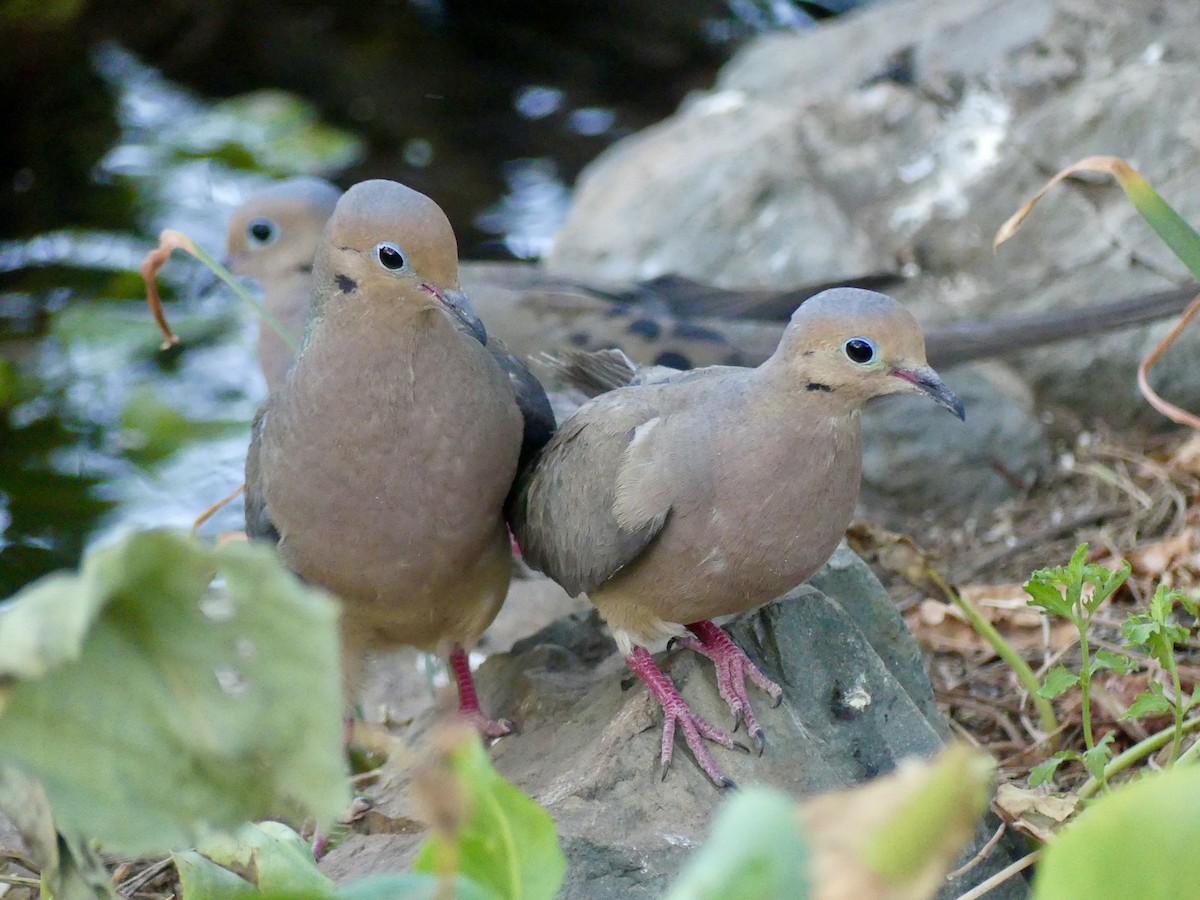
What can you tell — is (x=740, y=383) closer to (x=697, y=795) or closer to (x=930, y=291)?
(x=697, y=795)

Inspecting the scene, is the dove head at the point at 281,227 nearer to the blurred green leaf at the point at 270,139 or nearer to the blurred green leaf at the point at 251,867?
the blurred green leaf at the point at 251,867

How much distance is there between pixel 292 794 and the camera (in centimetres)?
→ 156

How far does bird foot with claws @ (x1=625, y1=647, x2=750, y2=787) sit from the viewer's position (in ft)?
8.86

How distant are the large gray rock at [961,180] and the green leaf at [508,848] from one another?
3588mm

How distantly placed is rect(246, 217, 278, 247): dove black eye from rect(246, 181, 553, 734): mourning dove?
1742mm

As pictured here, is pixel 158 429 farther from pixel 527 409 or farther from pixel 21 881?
pixel 21 881

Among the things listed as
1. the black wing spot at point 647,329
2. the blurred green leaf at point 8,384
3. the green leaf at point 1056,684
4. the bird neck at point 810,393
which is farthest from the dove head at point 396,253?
Answer: the blurred green leaf at point 8,384

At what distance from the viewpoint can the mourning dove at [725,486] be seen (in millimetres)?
2639

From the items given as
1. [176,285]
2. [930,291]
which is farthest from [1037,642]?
[176,285]

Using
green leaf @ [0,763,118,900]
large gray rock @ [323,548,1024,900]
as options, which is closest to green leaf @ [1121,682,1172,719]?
large gray rock @ [323,548,1024,900]

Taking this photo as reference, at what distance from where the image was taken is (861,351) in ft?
8.64

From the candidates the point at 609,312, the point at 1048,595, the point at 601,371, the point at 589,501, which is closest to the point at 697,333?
the point at 609,312

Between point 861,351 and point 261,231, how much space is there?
2.67 meters

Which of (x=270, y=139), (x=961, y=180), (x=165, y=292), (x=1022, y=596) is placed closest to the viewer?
(x=1022, y=596)
